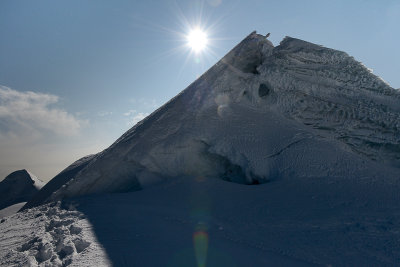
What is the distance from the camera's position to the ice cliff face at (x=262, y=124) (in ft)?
15.6

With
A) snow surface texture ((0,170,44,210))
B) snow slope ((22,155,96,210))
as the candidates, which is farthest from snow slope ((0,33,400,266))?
snow surface texture ((0,170,44,210))

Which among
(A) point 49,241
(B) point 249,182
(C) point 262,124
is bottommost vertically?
(A) point 49,241

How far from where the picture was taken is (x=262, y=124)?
202 inches

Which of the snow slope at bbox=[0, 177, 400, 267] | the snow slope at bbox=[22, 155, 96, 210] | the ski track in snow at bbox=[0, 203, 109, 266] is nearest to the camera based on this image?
the snow slope at bbox=[0, 177, 400, 267]

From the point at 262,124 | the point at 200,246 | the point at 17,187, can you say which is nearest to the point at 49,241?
the point at 200,246

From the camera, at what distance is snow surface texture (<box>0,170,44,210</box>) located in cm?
1100

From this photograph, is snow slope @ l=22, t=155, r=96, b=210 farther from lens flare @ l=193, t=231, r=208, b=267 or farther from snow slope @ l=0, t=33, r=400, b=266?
lens flare @ l=193, t=231, r=208, b=267

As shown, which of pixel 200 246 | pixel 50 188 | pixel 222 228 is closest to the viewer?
pixel 200 246

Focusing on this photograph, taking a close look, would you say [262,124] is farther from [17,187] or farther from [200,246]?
[17,187]

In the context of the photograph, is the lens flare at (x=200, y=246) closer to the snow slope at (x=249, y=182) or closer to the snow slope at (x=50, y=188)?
the snow slope at (x=249, y=182)

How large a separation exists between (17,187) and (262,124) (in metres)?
11.4

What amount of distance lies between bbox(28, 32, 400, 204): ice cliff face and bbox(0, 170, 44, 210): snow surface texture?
7604 mm

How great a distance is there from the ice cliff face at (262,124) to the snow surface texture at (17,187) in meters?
7.60

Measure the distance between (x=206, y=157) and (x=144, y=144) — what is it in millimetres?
1208
